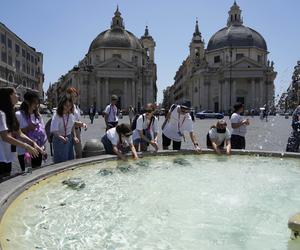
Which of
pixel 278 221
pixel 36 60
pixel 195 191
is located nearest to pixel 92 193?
pixel 195 191

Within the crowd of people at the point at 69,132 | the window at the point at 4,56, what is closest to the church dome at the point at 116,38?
the window at the point at 4,56

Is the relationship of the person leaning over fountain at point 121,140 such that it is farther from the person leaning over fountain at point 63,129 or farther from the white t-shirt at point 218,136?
the white t-shirt at point 218,136

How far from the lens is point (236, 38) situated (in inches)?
3327

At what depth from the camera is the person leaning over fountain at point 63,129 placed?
274 inches

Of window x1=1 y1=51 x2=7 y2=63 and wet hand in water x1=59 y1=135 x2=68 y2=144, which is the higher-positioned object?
window x1=1 y1=51 x2=7 y2=63

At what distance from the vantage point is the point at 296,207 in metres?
5.17

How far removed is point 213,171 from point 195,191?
146 cm

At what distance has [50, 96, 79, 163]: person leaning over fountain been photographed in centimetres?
696

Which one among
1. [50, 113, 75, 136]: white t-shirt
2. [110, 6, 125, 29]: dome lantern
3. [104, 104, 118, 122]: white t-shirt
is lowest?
[50, 113, 75, 136]: white t-shirt

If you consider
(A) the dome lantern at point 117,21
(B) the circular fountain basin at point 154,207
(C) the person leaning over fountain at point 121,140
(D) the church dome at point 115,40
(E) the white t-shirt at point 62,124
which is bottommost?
(B) the circular fountain basin at point 154,207

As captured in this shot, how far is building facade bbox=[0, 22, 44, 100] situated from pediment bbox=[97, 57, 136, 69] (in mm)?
14007

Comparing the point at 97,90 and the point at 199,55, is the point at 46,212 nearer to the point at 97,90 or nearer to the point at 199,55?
the point at 97,90

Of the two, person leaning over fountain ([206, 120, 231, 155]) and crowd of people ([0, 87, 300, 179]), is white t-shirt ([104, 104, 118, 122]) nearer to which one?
crowd of people ([0, 87, 300, 179])

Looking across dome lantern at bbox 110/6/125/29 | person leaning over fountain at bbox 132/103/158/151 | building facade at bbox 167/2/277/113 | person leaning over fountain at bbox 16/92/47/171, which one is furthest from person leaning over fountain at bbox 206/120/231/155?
dome lantern at bbox 110/6/125/29
